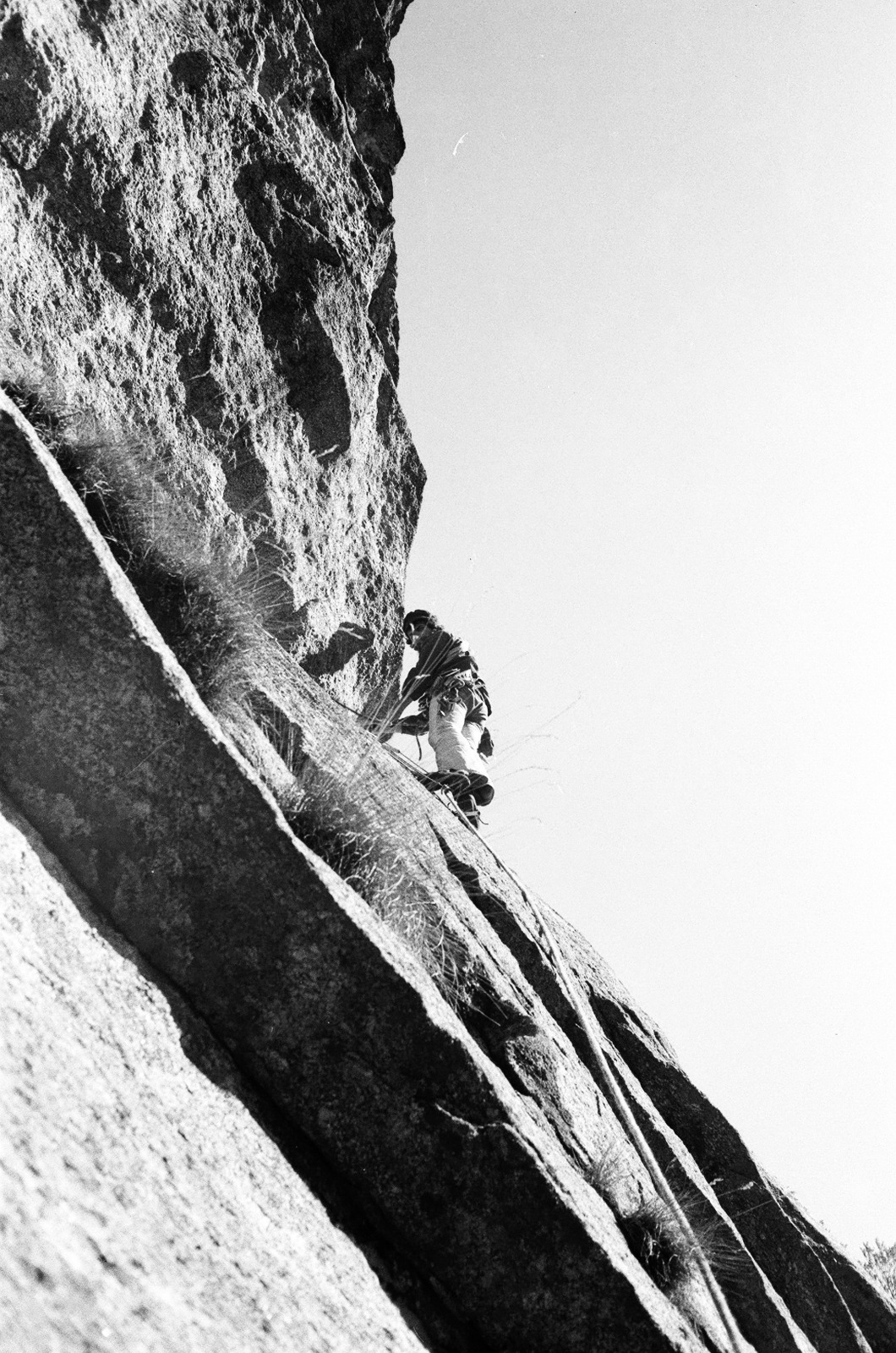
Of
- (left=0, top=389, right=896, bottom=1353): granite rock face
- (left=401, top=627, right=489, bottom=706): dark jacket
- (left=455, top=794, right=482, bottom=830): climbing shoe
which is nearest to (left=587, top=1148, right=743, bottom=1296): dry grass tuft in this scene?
(left=0, top=389, right=896, bottom=1353): granite rock face

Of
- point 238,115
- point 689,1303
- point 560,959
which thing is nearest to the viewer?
point 689,1303

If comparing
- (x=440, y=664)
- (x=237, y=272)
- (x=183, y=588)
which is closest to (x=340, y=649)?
(x=440, y=664)

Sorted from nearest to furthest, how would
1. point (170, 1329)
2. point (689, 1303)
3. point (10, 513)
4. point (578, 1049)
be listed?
point (170, 1329)
point (10, 513)
point (689, 1303)
point (578, 1049)

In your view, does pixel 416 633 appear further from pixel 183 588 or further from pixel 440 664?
pixel 183 588

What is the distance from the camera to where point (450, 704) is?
27.3ft

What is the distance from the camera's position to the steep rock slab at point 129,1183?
1.65m

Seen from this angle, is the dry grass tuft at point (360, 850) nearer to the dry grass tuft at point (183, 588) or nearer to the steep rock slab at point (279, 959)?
the dry grass tuft at point (183, 588)

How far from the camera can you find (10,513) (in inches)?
124

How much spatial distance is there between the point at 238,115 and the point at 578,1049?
639 cm

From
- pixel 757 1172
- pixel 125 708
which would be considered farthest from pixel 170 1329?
pixel 757 1172

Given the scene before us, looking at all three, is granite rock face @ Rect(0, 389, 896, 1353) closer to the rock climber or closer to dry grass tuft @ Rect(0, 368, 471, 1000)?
dry grass tuft @ Rect(0, 368, 471, 1000)

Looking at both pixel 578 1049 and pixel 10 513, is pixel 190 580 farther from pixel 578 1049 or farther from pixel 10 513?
pixel 578 1049

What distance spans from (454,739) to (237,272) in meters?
3.85

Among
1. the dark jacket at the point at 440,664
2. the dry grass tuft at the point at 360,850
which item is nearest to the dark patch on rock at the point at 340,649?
the dark jacket at the point at 440,664
